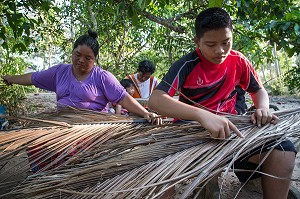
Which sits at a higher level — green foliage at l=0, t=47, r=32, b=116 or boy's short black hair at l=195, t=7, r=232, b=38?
boy's short black hair at l=195, t=7, r=232, b=38

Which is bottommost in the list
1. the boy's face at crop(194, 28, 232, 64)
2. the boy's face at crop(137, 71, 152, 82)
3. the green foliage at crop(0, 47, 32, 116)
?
the green foliage at crop(0, 47, 32, 116)

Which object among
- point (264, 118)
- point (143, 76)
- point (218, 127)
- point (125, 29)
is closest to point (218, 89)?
point (264, 118)

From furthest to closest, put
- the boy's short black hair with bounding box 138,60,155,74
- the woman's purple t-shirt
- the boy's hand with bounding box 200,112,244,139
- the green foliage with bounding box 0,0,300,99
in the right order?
1. the boy's short black hair with bounding box 138,60,155,74
2. the green foliage with bounding box 0,0,300,99
3. the woman's purple t-shirt
4. the boy's hand with bounding box 200,112,244,139

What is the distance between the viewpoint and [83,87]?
206cm

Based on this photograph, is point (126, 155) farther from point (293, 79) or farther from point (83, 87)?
point (293, 79)

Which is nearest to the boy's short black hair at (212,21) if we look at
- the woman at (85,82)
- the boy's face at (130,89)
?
the woman at (85,82)

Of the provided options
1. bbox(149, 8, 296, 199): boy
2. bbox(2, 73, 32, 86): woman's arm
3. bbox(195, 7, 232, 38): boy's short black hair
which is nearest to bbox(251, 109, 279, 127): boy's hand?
bbox(149, 8, 296, 199): boy

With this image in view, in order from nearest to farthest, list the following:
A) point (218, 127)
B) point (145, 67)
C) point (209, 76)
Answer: point (218, 127)
point (209, 76)
point (145, 67)

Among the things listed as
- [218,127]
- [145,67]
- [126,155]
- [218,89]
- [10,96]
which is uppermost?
[145,67]

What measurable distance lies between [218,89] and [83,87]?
36.5 inches

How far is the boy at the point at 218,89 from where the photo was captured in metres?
1.22

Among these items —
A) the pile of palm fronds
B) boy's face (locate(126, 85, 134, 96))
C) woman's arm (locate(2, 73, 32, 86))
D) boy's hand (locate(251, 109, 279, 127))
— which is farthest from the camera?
boy's face (locate(126, 85, 134, 96))

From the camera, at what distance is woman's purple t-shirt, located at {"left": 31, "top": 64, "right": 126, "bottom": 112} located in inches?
80.9

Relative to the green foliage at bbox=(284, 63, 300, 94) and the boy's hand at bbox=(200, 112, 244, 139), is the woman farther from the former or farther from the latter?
the green foliage at bbox=(284, 63, 300, 94)
